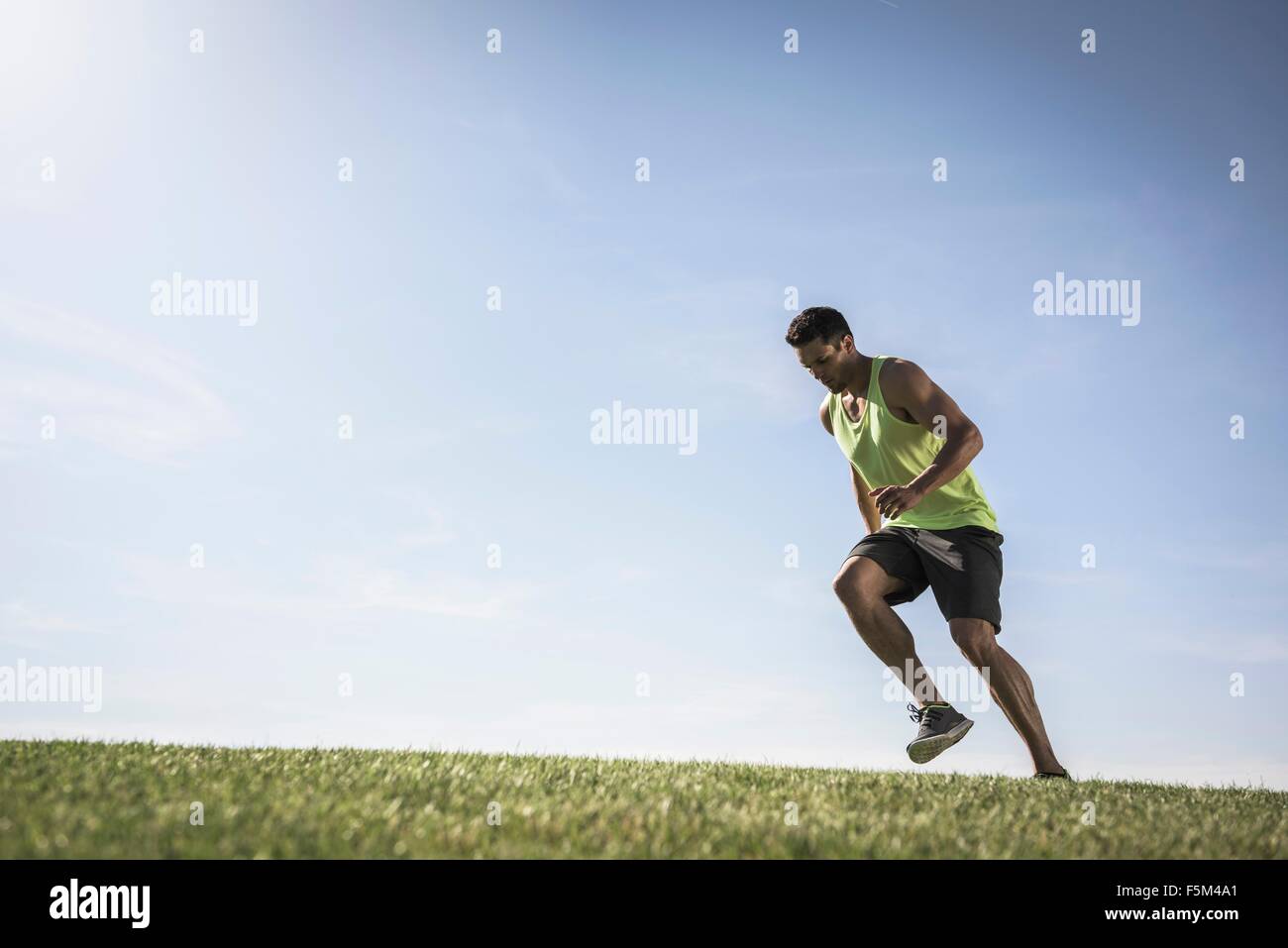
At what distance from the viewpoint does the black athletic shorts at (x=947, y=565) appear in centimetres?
703

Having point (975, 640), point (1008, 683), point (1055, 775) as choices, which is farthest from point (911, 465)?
point (1055, 775)

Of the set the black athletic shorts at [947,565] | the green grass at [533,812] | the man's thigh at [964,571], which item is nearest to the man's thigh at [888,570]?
the black athletic shorts at [947,565]

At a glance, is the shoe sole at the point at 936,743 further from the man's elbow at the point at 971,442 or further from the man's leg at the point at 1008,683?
the man's elbow at the point at 971,442

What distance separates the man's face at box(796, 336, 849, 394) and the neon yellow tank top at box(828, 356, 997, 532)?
24 cm

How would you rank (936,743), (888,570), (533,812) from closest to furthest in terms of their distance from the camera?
(533,812), (936,743), (888,570)

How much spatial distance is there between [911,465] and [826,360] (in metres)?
1.02

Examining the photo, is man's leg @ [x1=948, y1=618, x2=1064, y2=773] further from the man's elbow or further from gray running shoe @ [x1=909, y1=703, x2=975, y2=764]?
the man's elbow

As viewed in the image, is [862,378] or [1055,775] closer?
[1055,775]

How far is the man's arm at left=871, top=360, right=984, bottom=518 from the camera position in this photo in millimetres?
6461

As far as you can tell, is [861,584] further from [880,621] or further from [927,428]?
[927,428]

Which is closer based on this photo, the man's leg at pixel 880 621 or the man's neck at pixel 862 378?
the man's leg at pixel 880 621

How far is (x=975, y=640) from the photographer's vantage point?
6984 millimetres

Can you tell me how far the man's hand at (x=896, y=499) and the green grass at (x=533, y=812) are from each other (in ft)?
5.71
